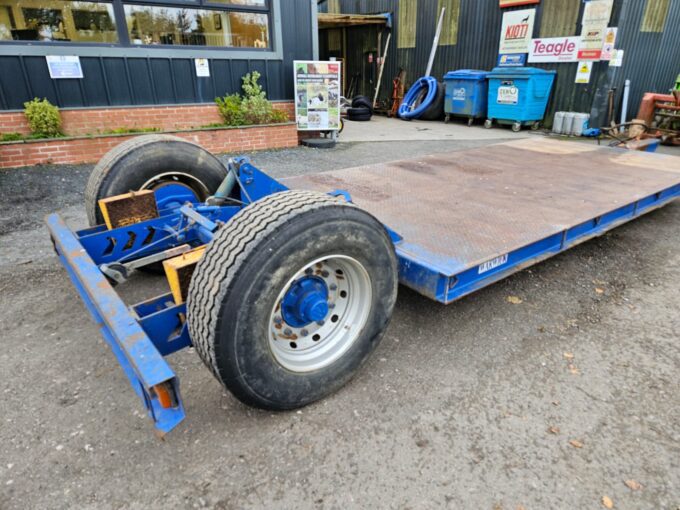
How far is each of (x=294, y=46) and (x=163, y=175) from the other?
697 centimetres

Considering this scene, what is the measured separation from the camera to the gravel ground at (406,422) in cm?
193

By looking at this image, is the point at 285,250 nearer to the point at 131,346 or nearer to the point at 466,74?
the point at 131,346

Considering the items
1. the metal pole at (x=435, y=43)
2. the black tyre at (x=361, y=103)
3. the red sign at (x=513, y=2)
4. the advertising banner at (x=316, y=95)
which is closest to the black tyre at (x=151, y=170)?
the advertising banner at (x=316, y=95)

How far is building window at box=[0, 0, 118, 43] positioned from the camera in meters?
7.26

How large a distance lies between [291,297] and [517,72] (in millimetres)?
11602

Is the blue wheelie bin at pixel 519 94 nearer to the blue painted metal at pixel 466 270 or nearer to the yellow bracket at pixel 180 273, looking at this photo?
the blue painted metal at pixel 466 270

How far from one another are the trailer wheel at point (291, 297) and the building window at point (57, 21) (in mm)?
7610

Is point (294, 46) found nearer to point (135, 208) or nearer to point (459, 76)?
point (459, 76)

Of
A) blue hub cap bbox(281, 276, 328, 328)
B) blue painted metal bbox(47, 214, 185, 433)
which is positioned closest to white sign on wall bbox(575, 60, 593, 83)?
blue hub cap bbox(281, 276, 328, 328)

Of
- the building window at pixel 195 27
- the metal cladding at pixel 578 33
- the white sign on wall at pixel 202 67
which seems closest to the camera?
the building window at pixel 195 27

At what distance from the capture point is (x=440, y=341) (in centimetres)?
300

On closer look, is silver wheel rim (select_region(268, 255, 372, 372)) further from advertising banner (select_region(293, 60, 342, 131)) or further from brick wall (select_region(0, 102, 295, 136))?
advertising banner (select_region(293, 60, 342, 131))

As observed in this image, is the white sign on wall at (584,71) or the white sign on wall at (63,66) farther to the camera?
the white sign on wall at (584,71)

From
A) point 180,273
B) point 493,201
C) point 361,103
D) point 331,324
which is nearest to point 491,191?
point 493,201
